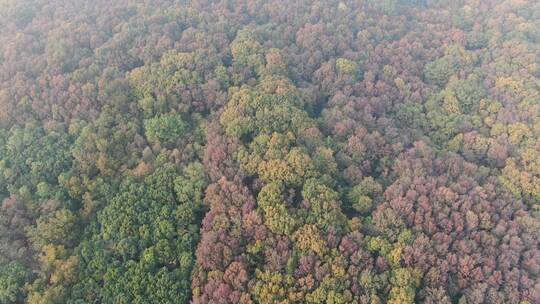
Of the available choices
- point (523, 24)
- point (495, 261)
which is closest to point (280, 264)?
point (495, 261)


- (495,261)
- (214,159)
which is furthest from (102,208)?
(495,261)

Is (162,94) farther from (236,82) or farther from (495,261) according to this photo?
(495,261)

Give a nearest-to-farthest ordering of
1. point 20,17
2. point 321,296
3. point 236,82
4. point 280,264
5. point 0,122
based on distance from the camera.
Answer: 1. point 321,296
2. point 280,264
3. point 0,122
4. point 236,82
5. point 20,17

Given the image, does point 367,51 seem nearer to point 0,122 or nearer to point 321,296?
point 321,296

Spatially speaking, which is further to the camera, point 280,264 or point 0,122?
point 0,122

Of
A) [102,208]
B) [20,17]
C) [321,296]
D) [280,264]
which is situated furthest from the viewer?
[20,17]

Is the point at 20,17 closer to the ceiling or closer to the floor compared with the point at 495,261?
closer to the ceiling
